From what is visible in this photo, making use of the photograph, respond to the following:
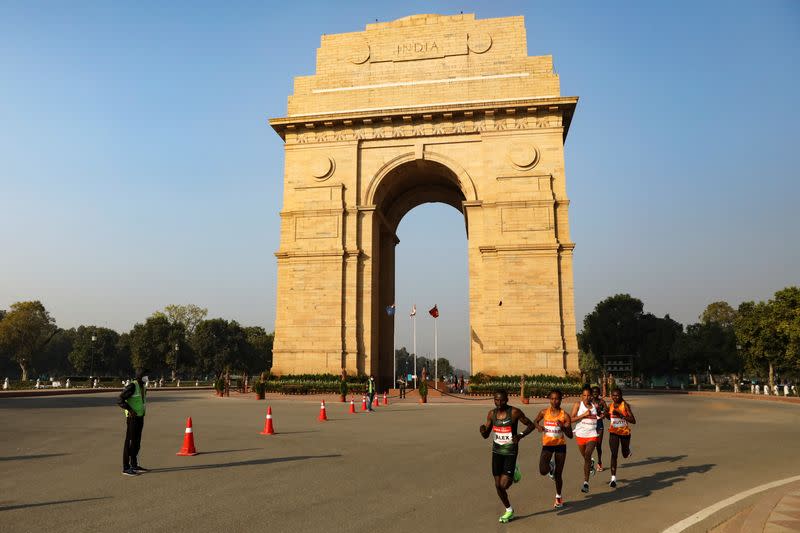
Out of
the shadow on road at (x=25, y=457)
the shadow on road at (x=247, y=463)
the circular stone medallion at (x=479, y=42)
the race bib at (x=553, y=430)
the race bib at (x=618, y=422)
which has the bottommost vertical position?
the shadow on road at (x=247, y=463)

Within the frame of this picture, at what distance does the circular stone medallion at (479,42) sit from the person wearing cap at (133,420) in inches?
1253

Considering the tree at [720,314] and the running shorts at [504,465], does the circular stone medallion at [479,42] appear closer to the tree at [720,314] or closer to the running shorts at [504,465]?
the running shorts at [504,465]

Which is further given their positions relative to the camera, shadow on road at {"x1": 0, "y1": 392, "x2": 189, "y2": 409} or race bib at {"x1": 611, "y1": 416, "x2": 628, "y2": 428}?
shadow on road at {"x1": 0, "y1": 392, "x2": 189, "y2": 409}

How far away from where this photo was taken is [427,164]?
3659cm

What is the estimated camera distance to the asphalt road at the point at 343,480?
6.82 metres

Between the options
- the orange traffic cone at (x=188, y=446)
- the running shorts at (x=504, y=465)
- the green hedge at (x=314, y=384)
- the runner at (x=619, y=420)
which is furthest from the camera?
the green hedge at (x=314, y=384)

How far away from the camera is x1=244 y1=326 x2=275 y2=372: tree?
95.1m

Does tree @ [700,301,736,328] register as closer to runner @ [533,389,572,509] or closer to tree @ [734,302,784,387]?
tree @ [734,302,784,387]

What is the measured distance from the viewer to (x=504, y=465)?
275 inches

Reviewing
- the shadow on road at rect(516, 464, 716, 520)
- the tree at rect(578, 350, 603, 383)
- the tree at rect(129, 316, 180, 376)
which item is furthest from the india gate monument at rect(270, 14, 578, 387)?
the tree at rect(129, 316, 180, 376)

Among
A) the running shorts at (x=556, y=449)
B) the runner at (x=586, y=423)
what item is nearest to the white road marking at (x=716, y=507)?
the running shorts at (x=556, y=449)

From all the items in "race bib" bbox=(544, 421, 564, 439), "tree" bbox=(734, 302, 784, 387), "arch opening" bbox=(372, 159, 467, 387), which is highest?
"arch opening" bbox=(372, 159, 467, 387)

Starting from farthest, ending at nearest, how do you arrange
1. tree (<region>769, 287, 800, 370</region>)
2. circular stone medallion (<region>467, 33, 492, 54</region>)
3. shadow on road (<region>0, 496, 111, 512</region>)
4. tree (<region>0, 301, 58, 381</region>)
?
tree (<region>0, 301, 58, 381</region>) → tree (<region>769, 287, 800, 370</region>) → circular stone medallion (<region>467, 33, 492, 54</region>) → shadow on road (<region>0, 496, 111, 512</region>)

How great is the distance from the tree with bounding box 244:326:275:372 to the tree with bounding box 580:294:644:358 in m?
51.9
